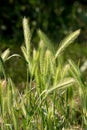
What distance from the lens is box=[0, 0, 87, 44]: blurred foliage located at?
14.2 ft

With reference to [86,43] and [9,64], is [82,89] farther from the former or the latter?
[86,43]

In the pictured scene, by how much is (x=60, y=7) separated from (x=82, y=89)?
10.1 ft

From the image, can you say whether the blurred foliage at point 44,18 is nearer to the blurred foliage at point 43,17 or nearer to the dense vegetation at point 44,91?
the blurred foliage at point 43,17

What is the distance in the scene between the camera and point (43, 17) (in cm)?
439

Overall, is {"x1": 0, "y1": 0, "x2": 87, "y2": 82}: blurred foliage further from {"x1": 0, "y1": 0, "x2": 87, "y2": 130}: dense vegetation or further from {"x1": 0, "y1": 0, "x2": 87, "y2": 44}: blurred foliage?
{"x1": 0, "y1": 0, "x2": 87, "y2": 130}: dense vegetation

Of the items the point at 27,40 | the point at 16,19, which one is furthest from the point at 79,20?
the point at 27,40

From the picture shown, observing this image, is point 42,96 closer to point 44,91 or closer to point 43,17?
point 44,91

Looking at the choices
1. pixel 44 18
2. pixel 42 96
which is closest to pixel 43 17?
pixel 44 18

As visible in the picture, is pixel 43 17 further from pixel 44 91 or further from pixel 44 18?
pixel 44 91

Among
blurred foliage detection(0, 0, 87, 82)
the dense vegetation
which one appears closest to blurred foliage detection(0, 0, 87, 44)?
blurred foliage detection(0, 0, 87, 82)

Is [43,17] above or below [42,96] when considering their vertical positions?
above

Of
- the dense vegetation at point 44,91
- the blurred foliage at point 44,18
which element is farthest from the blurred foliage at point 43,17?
the dense vegetation at point 44,91

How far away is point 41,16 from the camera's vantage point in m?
4.40

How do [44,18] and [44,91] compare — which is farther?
[44,18]
